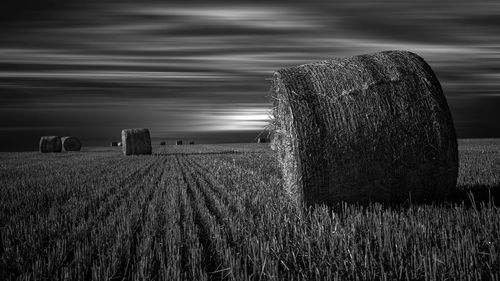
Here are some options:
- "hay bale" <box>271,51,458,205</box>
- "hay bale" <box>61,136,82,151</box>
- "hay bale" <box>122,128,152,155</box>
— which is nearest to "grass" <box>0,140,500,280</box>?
"hay bale" <box>271,51,458,205</box>

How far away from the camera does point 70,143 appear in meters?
40.0

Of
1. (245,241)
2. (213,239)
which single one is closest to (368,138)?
(245,241)

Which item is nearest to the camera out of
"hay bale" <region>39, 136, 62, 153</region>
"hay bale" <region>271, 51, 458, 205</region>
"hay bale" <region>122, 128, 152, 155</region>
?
"hay bale" <region>271, 51, 458, 205</region>

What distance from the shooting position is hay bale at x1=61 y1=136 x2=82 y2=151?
39.8 metres

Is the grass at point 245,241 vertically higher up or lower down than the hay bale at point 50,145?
lower down

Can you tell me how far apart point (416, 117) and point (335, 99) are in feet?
4.09

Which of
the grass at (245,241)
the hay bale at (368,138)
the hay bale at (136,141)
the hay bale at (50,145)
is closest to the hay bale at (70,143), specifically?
the hay bale at (50,145)

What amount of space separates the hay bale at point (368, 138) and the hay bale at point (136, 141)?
21.0 m

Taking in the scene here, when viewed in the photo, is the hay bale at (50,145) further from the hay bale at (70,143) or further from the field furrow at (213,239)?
the field furrow at (213,239)

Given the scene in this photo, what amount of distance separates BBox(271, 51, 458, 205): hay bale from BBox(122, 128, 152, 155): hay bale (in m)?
21.0

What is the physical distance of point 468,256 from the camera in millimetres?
3186

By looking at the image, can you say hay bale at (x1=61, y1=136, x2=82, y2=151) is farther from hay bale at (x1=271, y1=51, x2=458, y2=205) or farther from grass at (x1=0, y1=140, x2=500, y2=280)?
hay bale at (x1=271, y1=51, x2=458, y2=205)

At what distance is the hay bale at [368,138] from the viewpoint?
5.89m

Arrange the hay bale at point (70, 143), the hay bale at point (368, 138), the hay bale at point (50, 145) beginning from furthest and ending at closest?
the hay bale at point (70, 143) < the hay bale at point (50, 145) < the hay bale at point (368, 138)
